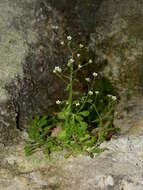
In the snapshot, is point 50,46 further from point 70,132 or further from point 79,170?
point 79,170

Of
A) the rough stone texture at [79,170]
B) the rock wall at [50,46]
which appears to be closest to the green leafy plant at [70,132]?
the rough stone texture at [79,170]

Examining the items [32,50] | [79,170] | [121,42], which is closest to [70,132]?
[79,170]

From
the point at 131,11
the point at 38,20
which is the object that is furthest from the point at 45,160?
the point at 131,11

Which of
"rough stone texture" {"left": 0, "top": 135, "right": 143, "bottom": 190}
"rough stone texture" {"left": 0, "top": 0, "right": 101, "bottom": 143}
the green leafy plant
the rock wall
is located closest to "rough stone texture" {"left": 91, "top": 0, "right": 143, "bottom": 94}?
the rock wall

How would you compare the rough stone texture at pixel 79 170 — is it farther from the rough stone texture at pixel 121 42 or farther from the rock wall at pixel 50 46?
the rough stone texture at pixel 121 42

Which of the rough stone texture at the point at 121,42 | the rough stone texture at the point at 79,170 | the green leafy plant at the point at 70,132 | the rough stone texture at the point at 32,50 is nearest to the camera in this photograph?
the rough stone texture at the point at 79,170

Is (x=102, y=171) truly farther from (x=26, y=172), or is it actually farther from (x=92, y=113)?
(x=92, y=113)

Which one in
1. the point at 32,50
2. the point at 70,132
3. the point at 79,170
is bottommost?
the point at 79,170

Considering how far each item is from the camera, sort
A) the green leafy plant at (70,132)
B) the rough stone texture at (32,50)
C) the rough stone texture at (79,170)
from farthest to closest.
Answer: the rough stone texture at (32,50) → the green leafy plant at (70,132) → the rough stone texture at (79,170)
